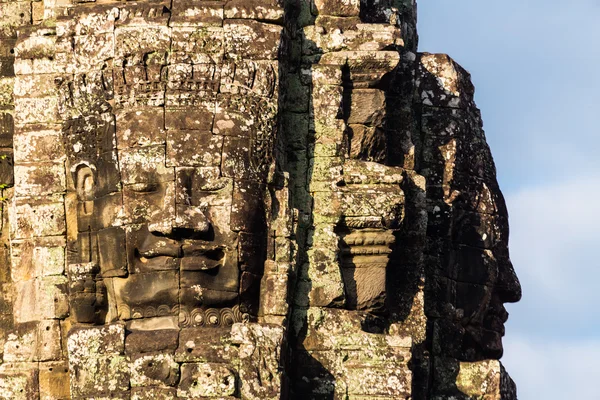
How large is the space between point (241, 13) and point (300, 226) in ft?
8.47

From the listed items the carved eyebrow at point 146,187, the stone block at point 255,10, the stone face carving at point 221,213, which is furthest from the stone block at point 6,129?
the stone block at point 255,10

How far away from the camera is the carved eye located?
96.3 feet

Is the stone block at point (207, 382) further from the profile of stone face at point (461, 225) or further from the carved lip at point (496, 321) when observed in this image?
the carved lip at point (496, 321)

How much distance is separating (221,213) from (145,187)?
914 mm

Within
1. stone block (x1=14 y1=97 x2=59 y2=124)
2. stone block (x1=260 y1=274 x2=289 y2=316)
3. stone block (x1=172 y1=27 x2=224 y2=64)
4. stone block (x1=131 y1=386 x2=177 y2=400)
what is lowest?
stone block (x1=131 y1=386 x2=177 y2=400)

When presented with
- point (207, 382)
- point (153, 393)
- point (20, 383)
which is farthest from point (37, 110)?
point (207, 382)

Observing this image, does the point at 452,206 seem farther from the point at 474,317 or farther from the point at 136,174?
the point at 136,174

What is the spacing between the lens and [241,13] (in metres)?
29.9

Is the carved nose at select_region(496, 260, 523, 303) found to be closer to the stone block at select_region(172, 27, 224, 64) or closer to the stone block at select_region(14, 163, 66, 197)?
the stone block at select_region(172, 27, 224, 64)

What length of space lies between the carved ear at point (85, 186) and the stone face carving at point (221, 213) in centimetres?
3

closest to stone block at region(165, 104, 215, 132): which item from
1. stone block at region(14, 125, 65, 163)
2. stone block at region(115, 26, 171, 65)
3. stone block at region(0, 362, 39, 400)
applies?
stone block at region(115, 26, 171, 65)

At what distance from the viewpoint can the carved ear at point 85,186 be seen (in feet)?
98.2

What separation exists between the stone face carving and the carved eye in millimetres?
23

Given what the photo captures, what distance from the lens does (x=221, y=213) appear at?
2933 cm
